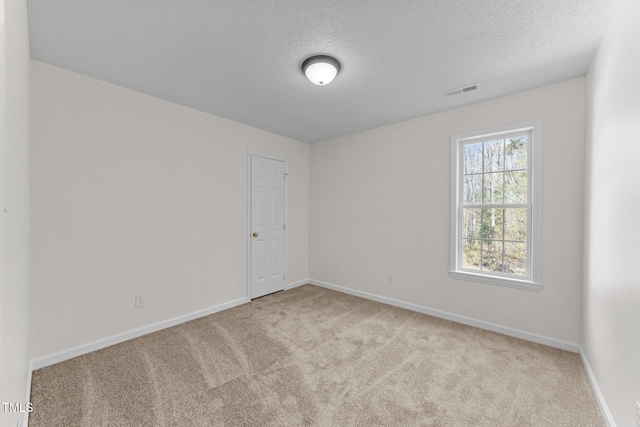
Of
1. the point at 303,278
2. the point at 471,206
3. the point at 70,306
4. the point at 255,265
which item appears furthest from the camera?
the point at 303,278

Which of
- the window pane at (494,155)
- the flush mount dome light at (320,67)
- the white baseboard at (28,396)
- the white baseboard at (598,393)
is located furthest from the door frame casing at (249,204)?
the white baseboard at (598,393)

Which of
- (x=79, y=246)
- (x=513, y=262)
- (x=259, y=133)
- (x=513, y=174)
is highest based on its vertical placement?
(x=259, y=133)

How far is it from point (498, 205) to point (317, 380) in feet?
8.45

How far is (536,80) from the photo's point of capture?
2.49 metres

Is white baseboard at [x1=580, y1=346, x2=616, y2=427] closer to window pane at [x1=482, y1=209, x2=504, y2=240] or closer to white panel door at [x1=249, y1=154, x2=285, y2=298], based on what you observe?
window pane at [x1=482, y1=209, x2=504, y2=240]

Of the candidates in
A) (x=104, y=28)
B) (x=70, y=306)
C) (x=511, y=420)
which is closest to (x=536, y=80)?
(x=511, y=420)

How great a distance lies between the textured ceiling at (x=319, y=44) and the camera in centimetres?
165

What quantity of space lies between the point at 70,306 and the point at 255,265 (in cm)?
199

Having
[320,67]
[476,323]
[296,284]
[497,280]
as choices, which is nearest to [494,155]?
[497,280]

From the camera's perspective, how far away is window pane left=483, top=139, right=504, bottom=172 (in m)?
2.95

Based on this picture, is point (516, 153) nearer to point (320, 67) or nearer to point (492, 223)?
point (492, 223)

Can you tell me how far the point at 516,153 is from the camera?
286 cm

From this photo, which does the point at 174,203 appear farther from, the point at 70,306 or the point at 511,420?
the point at 511,420

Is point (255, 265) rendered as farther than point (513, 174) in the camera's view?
Yes
